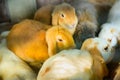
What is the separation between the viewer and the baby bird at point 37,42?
72 cm

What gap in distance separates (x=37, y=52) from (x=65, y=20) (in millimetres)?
121

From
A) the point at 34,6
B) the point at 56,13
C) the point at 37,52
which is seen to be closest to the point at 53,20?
the point at 56,13

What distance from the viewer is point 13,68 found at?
69 centimetres

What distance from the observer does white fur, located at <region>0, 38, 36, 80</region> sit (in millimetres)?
677

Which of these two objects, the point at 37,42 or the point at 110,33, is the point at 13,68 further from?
the point at 110,33

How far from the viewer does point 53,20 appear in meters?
0.80

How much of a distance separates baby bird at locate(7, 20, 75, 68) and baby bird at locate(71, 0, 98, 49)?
2.7 inches

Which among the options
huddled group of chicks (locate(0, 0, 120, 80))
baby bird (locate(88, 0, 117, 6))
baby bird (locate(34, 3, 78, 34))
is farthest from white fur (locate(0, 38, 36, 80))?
baby bird (locate(88, 0, 117, 6))

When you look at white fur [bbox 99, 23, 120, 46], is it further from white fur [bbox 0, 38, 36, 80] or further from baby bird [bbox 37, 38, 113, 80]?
white fur [bbox 0, 38, 36, 80]

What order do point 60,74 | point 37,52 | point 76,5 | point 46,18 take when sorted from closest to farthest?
point 60,74 < point 37,52 < point 46,18 < point 76,5

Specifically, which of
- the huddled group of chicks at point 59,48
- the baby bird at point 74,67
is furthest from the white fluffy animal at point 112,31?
the baby bird at point 74,67

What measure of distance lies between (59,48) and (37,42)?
6 cm

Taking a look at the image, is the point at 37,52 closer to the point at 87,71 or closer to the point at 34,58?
the point at 34,58

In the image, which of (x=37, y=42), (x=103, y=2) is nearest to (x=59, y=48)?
(x=37, y=42)
